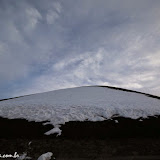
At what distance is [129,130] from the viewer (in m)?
4.63

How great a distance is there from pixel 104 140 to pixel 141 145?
4.26 ft

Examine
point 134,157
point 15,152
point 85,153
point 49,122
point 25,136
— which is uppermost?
point 49,122

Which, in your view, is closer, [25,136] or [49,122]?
[25,136]

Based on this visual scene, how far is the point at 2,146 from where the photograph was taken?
11.7ft

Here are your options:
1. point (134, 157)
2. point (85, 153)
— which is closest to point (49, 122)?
point (85, 153)

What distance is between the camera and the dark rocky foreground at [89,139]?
10.4 ft

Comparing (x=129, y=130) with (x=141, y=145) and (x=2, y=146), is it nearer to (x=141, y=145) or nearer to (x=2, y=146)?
(x=141, y=145)

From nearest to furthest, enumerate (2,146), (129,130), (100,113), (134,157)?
(134,157), (2,146), (129,130), (100,113)

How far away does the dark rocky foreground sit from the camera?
3184 millimetres

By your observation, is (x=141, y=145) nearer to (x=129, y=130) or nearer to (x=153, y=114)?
(x=129, y=130)

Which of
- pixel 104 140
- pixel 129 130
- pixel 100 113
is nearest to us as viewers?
pixel 104 140

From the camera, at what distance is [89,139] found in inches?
159

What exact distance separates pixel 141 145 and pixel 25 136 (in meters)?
4.45

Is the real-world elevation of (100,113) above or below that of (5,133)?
above
